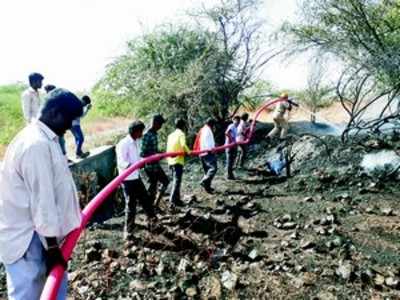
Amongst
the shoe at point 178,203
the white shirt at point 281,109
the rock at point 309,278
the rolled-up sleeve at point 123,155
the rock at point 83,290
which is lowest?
the shoe at point 178,203

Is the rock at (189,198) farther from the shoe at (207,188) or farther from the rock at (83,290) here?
the rock at (83,290)

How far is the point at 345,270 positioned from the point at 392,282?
519mm

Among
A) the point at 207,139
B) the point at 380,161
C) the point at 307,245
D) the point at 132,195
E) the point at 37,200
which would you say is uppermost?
the point at 37,200

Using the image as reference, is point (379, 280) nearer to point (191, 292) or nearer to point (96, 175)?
point (191, 292)

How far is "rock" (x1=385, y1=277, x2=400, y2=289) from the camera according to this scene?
16.8ft

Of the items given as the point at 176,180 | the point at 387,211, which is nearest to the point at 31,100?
the point at 176,180

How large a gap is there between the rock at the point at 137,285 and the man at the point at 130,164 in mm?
1426

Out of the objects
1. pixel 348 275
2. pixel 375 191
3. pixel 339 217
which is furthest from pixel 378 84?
pixel 348 275

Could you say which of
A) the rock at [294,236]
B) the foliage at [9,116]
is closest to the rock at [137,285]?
the rock at [294,236]

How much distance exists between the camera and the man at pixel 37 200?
2654mm

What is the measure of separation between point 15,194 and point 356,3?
12764mm

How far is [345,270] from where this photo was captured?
5438 mm

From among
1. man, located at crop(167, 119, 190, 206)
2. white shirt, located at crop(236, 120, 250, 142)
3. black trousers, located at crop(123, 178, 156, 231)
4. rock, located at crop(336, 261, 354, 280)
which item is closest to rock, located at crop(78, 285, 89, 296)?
black trousers, located at crop(123, 178, 156, 231)

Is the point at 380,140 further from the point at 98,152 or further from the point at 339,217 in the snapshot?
the point at 98,152
